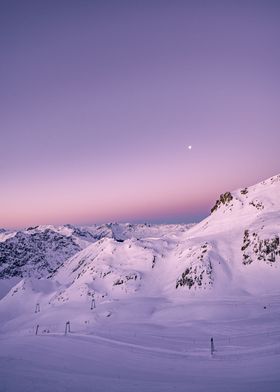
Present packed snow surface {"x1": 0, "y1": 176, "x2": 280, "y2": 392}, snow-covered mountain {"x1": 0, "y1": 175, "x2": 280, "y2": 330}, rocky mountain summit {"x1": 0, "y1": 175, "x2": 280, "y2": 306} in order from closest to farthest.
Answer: packed snow surface {"x1": 0, "y1": 176, "x2": 280, "y2": 392} < snow-covered mountain {"x1": 0, "y1": 175, "x2": 280, "y2": 330} < rocky mountain summit {"x1": 0, "y1": 175, "x2": 280, "y2": 306}

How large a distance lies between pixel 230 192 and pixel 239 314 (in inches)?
2978

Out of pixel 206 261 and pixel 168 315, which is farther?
pixel 206 261

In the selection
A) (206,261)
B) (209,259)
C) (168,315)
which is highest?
(209,259)


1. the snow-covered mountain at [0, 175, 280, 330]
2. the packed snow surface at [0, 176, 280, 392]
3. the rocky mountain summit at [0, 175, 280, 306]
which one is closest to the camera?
the packed snow surface at [0, 176, 280, 392]

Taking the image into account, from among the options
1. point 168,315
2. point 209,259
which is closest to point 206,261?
point 209,259

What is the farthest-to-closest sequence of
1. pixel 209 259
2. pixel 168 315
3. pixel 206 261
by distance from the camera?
pixel 209 259, pixel 206 261, pixel 168 315

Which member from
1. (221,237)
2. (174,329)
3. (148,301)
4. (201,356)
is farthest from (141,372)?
(221,237)

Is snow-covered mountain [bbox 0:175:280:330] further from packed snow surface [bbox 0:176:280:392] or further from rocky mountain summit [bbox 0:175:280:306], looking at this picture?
packed snow surface [bbox 0:176:280:392]

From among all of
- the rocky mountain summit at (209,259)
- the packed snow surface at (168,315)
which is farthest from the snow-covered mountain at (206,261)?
the packed snow surface at (168,315)

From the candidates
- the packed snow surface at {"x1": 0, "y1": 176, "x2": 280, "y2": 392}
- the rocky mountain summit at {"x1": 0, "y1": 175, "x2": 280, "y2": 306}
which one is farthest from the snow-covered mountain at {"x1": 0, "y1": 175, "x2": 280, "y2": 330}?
the packed snow surface at {"x1": 0, "y1": 176, "x2": 280, "y2": 392}

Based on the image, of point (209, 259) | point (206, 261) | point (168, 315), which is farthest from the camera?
point (209, 259)

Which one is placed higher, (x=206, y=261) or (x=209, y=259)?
(x=209, y=259)

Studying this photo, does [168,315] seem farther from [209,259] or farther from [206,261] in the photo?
[209,259]

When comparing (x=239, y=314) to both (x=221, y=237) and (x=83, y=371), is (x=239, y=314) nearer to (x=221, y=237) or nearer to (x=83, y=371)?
(x=83, y=371)
